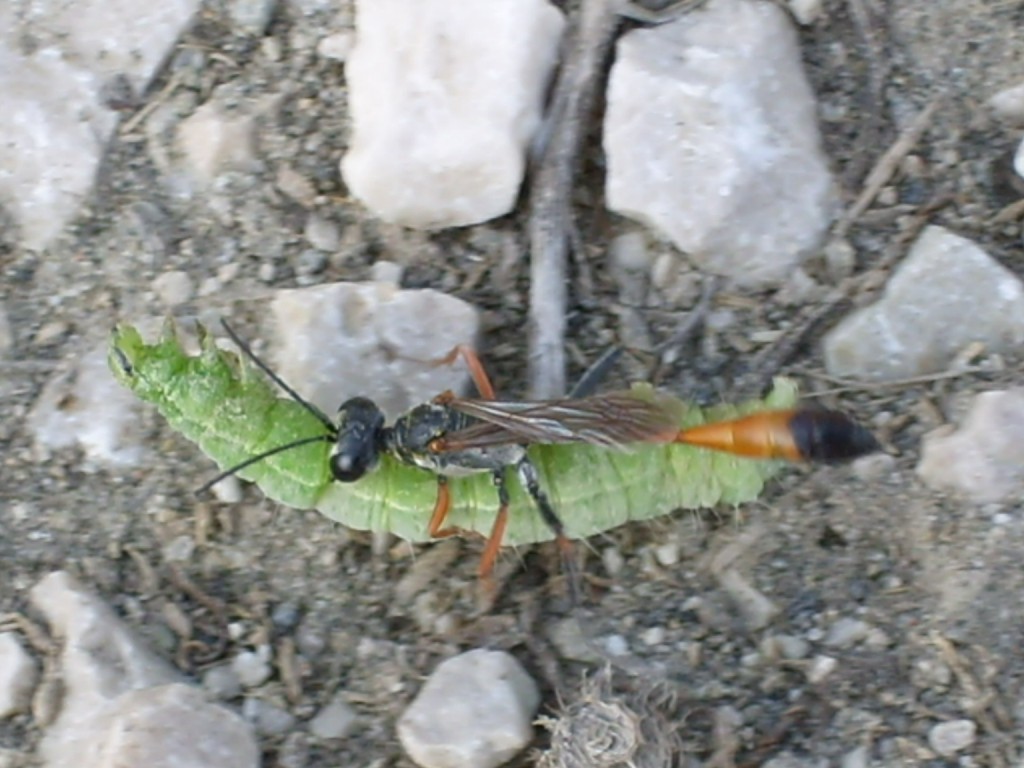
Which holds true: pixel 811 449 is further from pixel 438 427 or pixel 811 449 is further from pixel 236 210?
pixel 236 210

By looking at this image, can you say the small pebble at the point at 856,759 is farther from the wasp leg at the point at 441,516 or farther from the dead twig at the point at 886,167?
the dead twig at the point at 886,167

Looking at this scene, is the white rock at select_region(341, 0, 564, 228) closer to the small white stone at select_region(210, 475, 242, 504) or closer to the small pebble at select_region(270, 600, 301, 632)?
the small white stone at select_region(210, 475, 242, 504)

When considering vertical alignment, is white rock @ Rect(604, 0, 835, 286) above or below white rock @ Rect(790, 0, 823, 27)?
below

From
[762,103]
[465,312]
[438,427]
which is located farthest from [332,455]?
[762,103]

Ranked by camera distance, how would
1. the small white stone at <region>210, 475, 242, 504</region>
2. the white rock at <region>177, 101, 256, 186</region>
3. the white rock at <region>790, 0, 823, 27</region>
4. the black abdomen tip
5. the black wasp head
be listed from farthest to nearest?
1. the white rock at <region>177, 101, 256, 186</region>
2. the white rock at <region>790, 0, 823, 27</region>
3. the small white stone at <region>210, 475, 242, 504</region>
4. the black wasp head
5. the black abdomen tip

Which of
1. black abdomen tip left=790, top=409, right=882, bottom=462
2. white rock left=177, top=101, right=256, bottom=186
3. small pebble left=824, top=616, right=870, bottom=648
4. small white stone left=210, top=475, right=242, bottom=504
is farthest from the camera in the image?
white rock left=177, top=101, right=256, bottom=186

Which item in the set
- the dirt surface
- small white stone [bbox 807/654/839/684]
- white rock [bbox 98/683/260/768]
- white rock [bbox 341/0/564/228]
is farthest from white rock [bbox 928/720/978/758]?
white rock [bbox 341/0/564/228]
